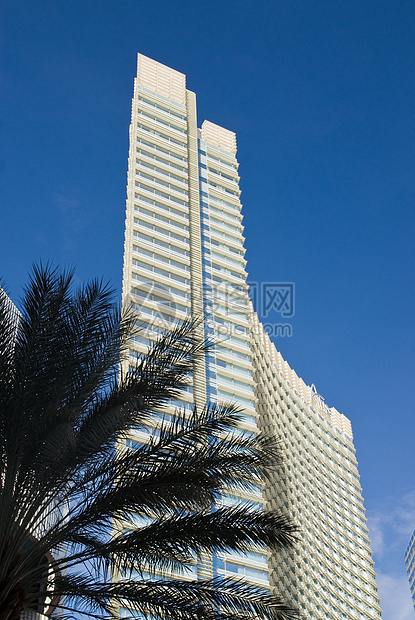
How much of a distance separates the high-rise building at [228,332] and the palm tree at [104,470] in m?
27.1

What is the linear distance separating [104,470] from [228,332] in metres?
41.2

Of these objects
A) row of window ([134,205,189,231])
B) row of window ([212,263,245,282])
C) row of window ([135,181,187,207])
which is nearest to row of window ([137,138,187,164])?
row of window ([135,181,187,207])

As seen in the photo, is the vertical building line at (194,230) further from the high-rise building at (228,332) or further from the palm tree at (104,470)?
the palm tree at (104,470)

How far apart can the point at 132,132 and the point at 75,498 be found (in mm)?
51826

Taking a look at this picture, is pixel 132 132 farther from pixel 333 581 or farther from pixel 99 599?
pixel 99 599

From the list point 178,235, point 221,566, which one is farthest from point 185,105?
point 221,566

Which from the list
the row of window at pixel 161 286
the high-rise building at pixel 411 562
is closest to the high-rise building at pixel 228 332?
the row of window at pixel 161 286

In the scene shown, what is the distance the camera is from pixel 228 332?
168ft

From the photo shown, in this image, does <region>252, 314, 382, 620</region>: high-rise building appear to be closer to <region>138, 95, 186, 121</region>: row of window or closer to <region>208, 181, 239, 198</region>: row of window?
<region>208, 181, 239, 198</region>: row of window

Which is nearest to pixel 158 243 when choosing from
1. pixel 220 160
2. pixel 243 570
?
pixel 220 160

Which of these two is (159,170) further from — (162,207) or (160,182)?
(162,207)

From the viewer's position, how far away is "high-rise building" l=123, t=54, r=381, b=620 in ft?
158

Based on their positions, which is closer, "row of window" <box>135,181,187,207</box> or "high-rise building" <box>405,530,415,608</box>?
"row of window" <box>135,181,187,207</box>

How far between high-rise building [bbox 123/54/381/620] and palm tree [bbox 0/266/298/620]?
27.1 meters
